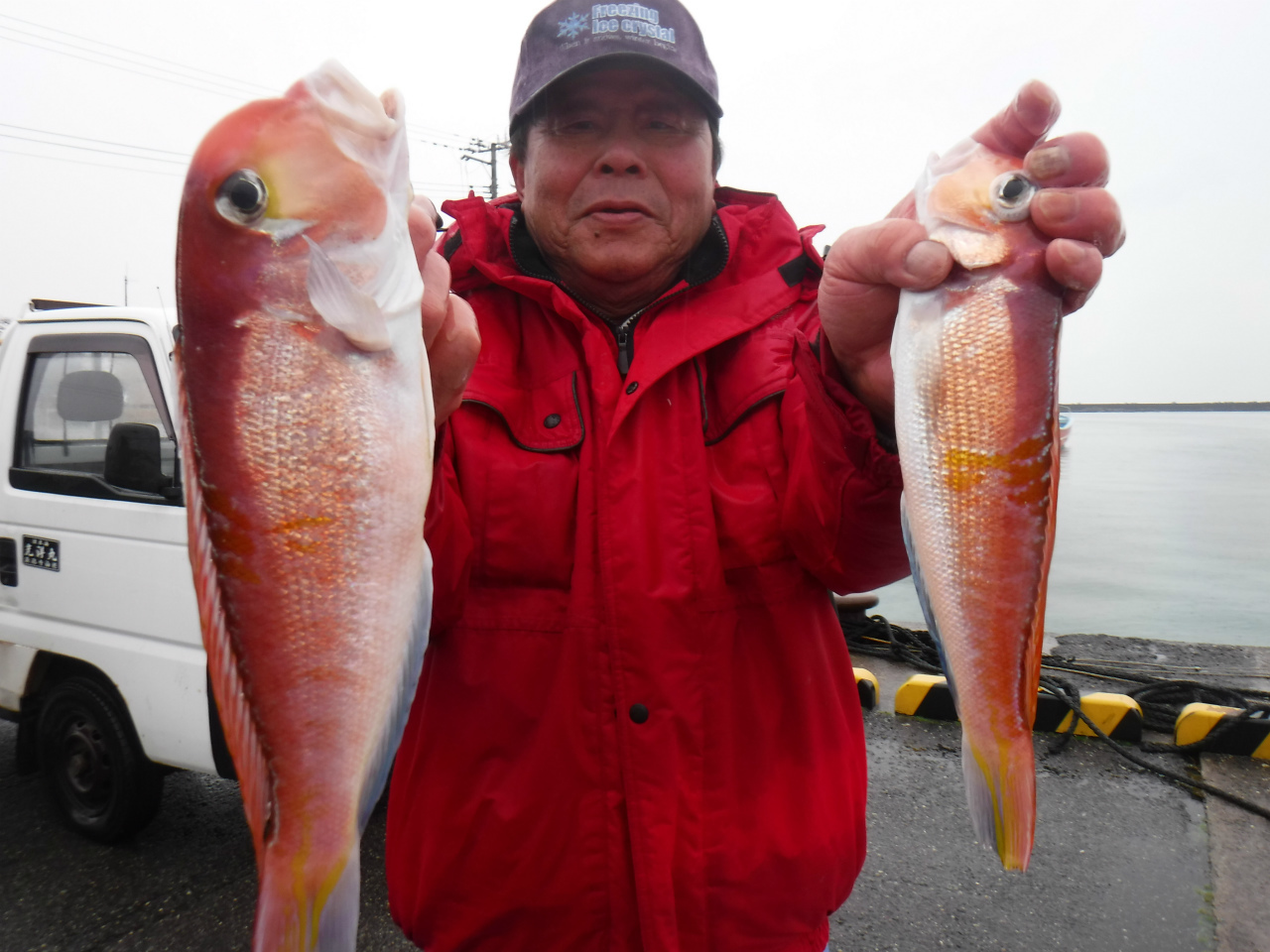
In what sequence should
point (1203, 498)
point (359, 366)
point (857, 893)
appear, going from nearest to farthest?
point (359, 366)
point (857, 893)
point (1203, 498)

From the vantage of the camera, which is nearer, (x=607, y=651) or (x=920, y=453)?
(x=920, y=453)

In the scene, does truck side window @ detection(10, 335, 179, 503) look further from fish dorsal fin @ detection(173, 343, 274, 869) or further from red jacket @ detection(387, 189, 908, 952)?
fish dorsal fin @ detection(173, 343, 274, 869)

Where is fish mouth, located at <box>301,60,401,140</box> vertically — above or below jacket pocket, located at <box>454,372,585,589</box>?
above

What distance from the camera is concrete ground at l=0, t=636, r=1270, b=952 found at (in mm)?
3283

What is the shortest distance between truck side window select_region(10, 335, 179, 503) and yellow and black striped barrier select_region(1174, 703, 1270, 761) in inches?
218

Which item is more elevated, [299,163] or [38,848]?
[299,163]

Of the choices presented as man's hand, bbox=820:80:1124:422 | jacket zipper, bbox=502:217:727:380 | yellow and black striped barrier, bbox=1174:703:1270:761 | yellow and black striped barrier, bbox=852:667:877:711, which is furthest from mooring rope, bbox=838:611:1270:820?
man's hand, bbox=820:80:1124:422

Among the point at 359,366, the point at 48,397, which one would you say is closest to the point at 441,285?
the point at 359,366

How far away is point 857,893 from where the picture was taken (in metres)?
3.60

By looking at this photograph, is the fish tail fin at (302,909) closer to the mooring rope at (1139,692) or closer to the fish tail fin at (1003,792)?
the fish tail fin at (1003,792)

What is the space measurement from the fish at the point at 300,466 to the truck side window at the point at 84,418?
2.61 m

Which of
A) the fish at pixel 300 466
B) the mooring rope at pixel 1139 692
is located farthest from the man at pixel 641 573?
the mooring rope at pixel 1139 692

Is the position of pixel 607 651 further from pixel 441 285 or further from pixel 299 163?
pixel 299 163

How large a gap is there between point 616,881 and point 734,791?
28cm
